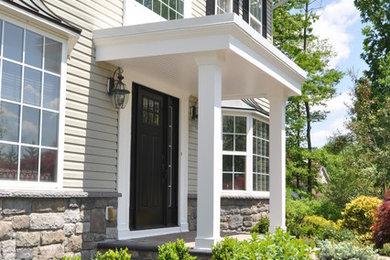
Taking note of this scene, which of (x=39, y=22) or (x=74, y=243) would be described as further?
(x=74, y=243)

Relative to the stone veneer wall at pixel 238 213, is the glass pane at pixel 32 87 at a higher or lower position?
higher

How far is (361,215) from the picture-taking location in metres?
10.3

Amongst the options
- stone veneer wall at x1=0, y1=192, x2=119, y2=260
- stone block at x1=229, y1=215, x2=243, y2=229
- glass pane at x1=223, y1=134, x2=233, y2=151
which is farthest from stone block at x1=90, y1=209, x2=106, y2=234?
glass pane at x1=223, y1=134, x2=233, y2=151

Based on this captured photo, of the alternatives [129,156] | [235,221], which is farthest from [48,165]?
[235,221]

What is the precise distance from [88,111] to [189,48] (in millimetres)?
1637

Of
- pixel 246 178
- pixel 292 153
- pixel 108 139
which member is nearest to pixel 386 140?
pixel 292 153

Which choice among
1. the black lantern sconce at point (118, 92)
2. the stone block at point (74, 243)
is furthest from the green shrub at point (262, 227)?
the stone block at point (74, 243)

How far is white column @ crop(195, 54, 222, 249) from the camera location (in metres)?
6.14

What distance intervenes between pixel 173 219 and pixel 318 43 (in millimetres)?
13959

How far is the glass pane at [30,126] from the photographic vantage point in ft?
18.0

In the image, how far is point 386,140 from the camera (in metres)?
14.9

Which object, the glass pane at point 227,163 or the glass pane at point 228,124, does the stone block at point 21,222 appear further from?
the glass pane at point 228,124

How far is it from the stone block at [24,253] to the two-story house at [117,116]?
0.05 ft

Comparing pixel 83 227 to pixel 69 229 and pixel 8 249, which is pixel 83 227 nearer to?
pixel 69 229
